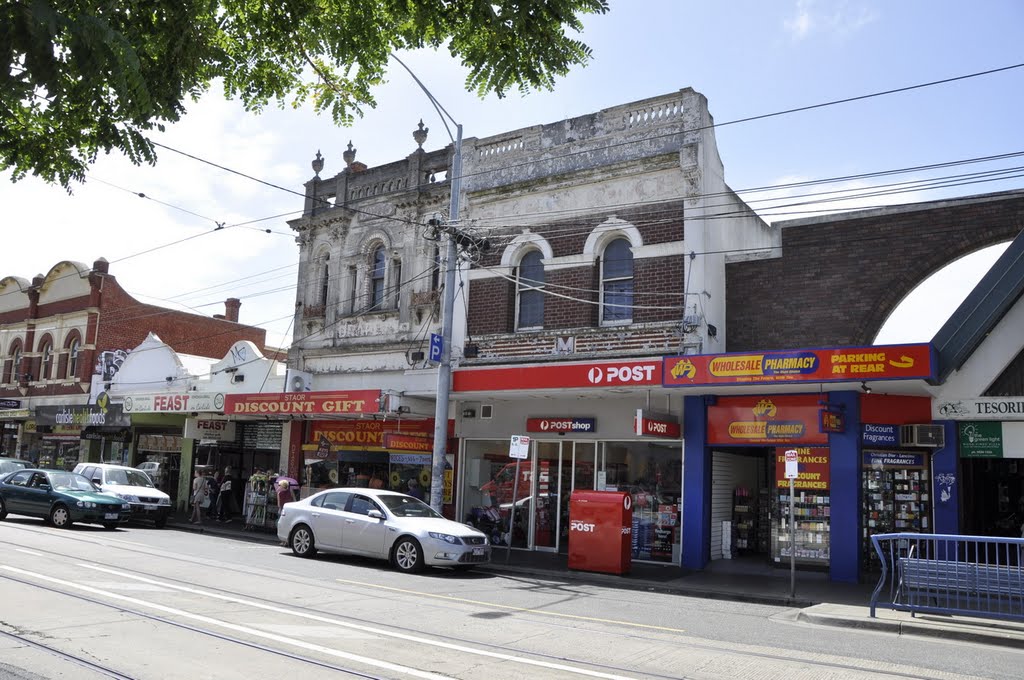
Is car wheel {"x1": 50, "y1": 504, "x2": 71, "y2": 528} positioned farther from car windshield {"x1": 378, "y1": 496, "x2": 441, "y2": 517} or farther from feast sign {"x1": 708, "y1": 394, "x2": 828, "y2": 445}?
feast sign {"x1": 708, "y1": 394, "x2": 828, "y2": 445}

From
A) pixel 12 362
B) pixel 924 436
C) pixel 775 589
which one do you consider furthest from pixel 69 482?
pixel 12 362

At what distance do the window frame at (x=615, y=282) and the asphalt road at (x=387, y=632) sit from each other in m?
6.81

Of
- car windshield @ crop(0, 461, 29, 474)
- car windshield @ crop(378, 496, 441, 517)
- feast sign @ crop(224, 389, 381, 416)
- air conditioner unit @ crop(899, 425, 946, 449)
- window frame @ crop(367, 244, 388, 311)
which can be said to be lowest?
car windshield @ crop(378, 496, 441, 517)

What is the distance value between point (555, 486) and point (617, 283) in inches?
197

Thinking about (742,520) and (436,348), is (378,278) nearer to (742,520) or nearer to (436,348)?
(436,348)

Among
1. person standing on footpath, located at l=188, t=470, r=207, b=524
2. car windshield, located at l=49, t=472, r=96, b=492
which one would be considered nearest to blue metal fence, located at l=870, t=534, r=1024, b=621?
car windshield, located at l=49, t=472, r=96, b=492

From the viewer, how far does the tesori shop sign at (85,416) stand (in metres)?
28.2

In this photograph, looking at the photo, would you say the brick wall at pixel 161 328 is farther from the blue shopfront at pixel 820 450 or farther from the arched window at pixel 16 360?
the blue shopfront at pixel 820 450

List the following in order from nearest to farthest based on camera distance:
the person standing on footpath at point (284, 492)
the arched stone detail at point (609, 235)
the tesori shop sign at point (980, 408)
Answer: the tesori shop sign at point (980, 408), the arched stone detail at point (609, 235), the person standing on footpath at point (284, 492)

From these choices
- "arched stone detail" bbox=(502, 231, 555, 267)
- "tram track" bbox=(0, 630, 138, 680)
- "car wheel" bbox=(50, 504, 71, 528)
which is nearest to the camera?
"tram track" bbox=(0, 630, 138, 680)

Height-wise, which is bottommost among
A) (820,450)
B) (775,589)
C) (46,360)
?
(775,589)

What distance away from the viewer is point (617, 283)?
1905cm

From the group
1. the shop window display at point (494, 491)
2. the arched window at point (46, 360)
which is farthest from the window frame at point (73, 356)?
the shop window display at point (494, 491)

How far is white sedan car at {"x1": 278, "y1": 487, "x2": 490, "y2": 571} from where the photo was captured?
14.7 m
